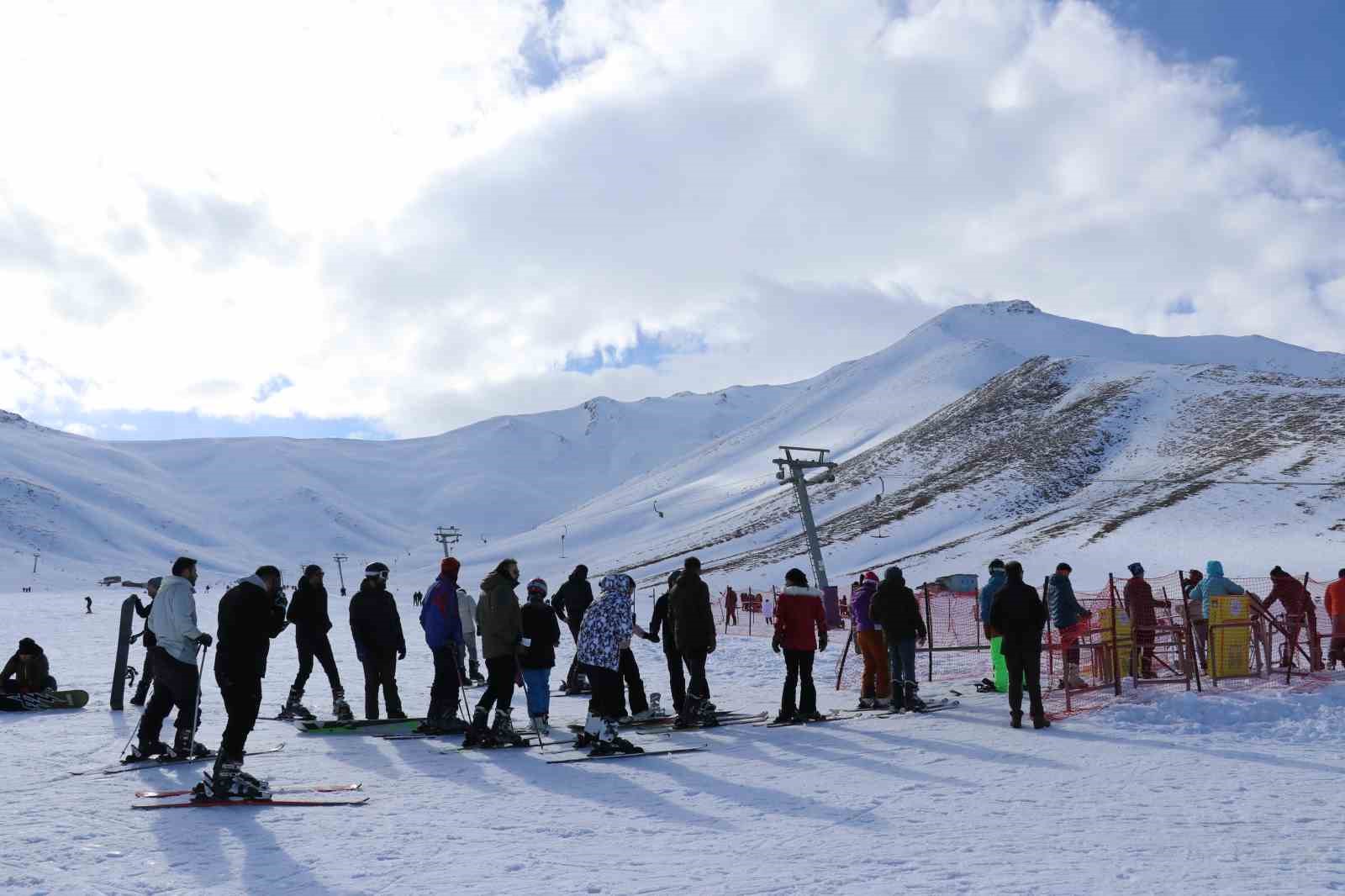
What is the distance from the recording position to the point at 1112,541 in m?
62.7

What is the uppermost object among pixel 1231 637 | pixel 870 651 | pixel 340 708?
pixel 1231 637

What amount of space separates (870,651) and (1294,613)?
6.68 metres

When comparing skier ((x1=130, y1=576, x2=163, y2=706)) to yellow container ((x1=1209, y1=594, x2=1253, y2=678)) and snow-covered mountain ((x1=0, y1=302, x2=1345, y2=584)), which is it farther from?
snow-covered mountain ((x1=0, y1=302, x2=1345, y2=584))

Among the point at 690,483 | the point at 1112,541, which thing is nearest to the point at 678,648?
the point at 1112,541

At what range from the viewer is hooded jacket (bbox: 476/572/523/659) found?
11.1 m

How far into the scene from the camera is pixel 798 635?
1237 cm

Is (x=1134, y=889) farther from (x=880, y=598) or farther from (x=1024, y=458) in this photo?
(x=1024, y=458)

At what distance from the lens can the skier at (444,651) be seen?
40.0ft

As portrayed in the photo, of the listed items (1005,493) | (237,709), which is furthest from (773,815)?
(1005,493)

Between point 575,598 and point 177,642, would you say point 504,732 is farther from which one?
point 575,598

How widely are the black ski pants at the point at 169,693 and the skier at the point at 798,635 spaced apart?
6060 mm

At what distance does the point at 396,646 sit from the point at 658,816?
5.87 meters

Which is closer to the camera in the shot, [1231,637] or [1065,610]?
A: [1231,637]

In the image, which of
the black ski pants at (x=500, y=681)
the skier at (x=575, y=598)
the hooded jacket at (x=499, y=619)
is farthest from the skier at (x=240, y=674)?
the skier at (x=575, y=598)
